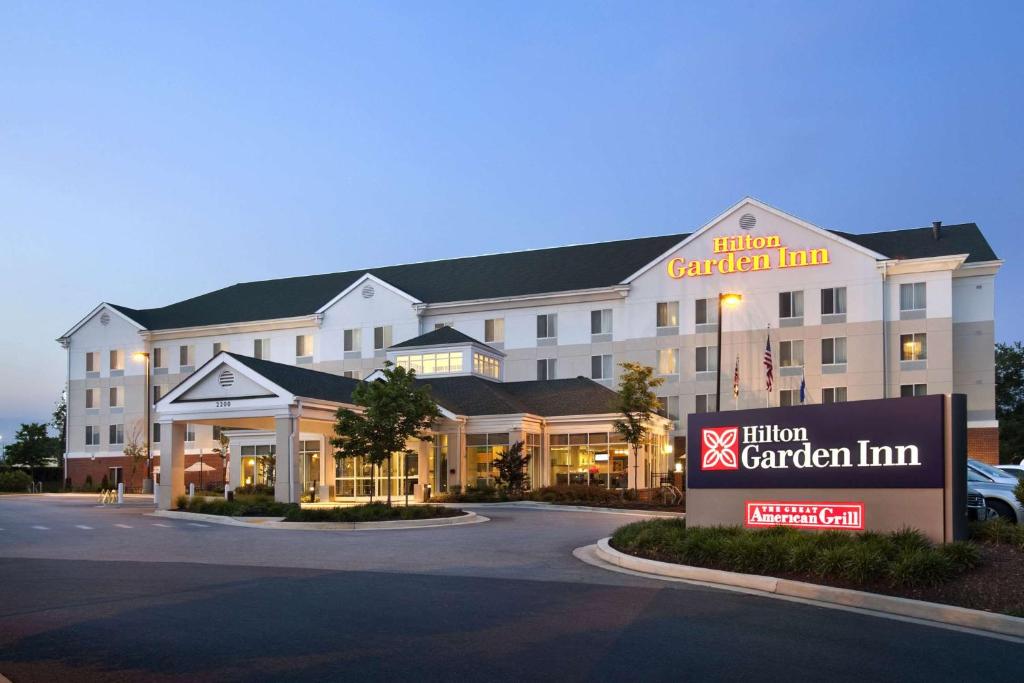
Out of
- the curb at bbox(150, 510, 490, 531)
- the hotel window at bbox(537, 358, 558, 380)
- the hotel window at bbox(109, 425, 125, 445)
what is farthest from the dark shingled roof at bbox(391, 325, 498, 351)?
the hotel window at bbox(109, 425, 125, 445)

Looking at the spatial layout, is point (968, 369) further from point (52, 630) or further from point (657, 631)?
point (52, 630)

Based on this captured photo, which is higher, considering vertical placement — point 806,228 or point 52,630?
point 806,228

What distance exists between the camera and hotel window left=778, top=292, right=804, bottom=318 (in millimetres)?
51281

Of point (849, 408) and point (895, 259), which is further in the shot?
point (895, 259)

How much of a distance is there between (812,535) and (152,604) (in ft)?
30.2

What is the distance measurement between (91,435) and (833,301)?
50.8 metres

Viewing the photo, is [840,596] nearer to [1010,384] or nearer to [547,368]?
[547,368]

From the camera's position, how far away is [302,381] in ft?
111

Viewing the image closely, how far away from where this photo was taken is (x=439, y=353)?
4981 cm

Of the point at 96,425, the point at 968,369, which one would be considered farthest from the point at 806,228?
the point at 96,425

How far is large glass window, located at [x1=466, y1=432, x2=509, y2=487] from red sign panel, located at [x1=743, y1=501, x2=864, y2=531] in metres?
25.7

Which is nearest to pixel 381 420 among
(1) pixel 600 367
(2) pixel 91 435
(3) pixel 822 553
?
(3) pixel 822 553

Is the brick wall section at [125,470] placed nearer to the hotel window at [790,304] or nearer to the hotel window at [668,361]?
the hotel window at [668,361]

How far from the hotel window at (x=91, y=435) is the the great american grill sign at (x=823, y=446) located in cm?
6017
